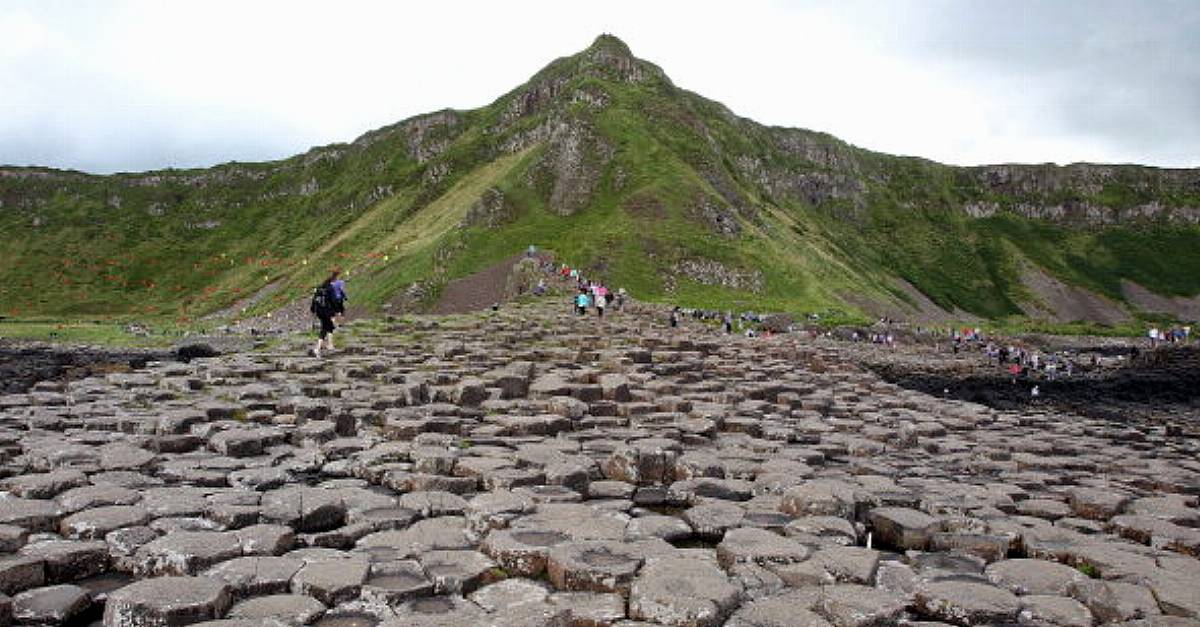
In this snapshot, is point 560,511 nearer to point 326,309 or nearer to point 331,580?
point 331,580

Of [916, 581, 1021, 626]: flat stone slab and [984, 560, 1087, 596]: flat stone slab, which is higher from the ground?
[916, 581, 1021, 626]: flat stone slab

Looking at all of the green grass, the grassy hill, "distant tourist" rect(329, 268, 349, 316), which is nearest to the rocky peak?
the grassy hill

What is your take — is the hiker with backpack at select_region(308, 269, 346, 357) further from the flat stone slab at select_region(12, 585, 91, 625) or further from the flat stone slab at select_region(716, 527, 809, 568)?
the flat stone slab at select_region(716, 527, 809, 568)

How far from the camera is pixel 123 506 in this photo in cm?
749

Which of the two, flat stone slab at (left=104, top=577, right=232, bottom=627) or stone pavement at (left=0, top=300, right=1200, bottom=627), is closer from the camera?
flat stone slab at (left=104, top=577, right=232, bottom=627)

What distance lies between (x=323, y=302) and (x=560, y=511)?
17.5 meters

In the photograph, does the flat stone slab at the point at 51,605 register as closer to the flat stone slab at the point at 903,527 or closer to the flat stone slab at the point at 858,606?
the flat stone slab at the point at 858,606

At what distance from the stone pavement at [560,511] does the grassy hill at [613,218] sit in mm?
54592

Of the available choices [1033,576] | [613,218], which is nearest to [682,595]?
[1033,576]

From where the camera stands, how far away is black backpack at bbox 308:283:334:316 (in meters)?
23.0

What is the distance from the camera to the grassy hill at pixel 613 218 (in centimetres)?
7962

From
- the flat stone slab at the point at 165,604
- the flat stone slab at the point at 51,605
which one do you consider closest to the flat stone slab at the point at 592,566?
the flat stone slab at the point at 165,604

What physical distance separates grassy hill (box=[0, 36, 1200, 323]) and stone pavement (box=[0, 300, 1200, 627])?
54592 millimetres

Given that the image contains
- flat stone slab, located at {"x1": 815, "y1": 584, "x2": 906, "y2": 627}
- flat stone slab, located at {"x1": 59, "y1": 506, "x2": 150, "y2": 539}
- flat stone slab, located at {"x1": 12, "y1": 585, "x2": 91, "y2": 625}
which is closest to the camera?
flat stone slab, located at {"x1": 12, "y1": 585, "x2": 91, "y2": 625}
